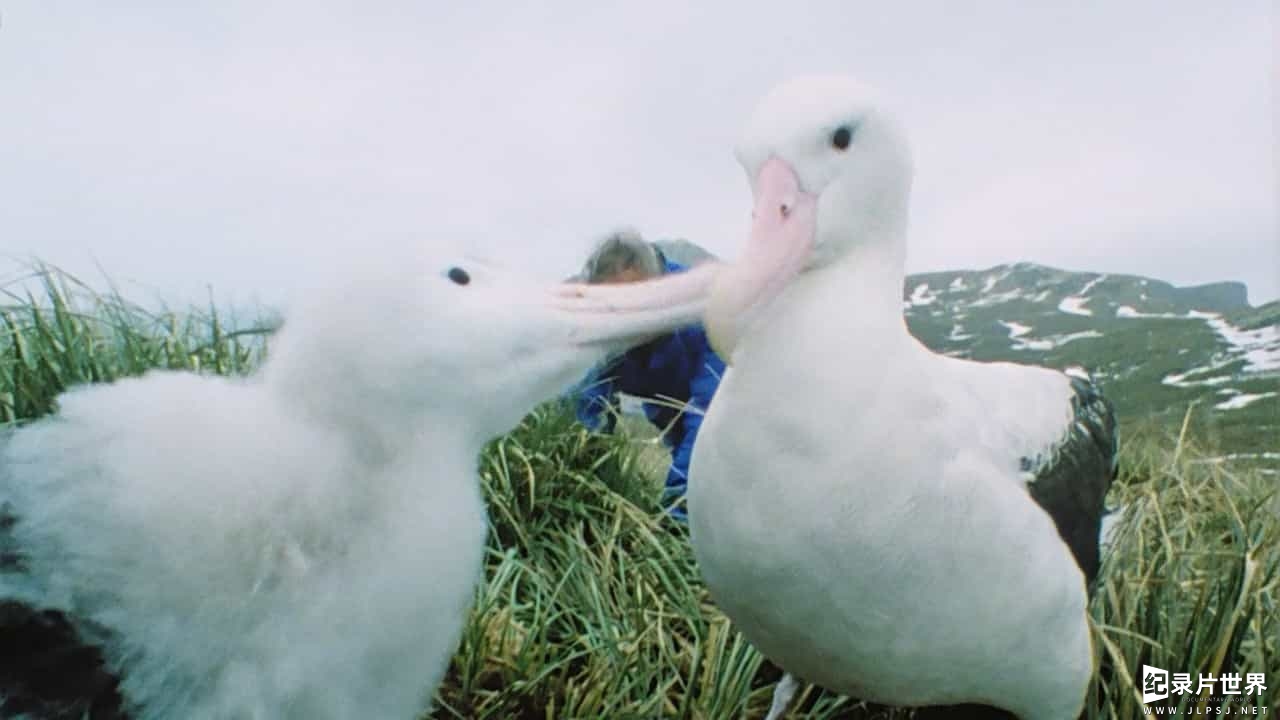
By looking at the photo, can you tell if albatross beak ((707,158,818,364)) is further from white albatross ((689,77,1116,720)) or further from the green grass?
the green grass

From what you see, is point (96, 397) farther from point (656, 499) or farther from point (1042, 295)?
point (1042, 295)

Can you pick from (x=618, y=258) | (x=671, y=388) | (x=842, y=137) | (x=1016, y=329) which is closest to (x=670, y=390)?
(x=671, y=388)

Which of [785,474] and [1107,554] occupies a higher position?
[785,474]

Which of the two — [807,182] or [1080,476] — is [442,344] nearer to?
[807,182]

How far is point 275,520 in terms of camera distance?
1.09 metres

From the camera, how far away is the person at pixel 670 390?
2.92 metres

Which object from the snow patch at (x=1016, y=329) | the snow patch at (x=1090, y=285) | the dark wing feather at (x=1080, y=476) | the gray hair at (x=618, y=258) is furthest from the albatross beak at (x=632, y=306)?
the snow patch at (x=1090, y=285)

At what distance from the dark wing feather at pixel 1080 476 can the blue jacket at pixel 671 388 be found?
43.8 inches

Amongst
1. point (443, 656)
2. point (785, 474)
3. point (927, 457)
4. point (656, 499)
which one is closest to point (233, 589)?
point (443, 656)

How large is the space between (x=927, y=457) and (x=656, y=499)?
1603mm

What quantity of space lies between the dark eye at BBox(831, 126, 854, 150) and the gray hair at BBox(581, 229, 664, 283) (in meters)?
0.73

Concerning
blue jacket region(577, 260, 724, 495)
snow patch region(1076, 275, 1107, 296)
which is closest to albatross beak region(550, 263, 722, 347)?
blue jacket region(577, 260, 724, 495)

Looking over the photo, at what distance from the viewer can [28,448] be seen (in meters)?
1.13

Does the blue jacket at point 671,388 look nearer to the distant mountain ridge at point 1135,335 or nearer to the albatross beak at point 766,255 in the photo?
the distant mountain ridge at point 1135,335
